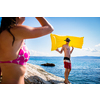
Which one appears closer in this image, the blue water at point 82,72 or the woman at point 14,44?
the woman at point 14,44

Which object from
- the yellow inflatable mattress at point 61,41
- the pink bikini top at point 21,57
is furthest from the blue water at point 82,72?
the pink bikini top at point 21,57

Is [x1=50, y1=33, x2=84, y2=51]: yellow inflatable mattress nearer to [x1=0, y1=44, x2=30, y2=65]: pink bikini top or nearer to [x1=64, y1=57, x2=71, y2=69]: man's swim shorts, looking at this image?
[x1=64, y1=57, x2=71, y2=69]: man's swim shorts

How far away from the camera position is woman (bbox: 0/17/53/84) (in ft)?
2.74

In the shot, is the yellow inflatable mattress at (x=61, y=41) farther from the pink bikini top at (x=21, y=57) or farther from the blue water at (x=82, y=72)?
the pink bikini top at (x=21, y=57)

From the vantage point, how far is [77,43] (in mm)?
4324

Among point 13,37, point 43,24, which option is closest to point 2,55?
point 13,37

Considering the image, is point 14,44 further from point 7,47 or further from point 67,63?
point 67,63

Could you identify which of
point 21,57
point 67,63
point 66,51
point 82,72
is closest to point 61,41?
point 66,51

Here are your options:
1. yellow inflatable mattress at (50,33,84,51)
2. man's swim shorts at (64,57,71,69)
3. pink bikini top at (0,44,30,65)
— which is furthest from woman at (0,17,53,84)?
man's swim shorts at (64,57,71,69)

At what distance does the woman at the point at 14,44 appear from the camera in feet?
2.74
